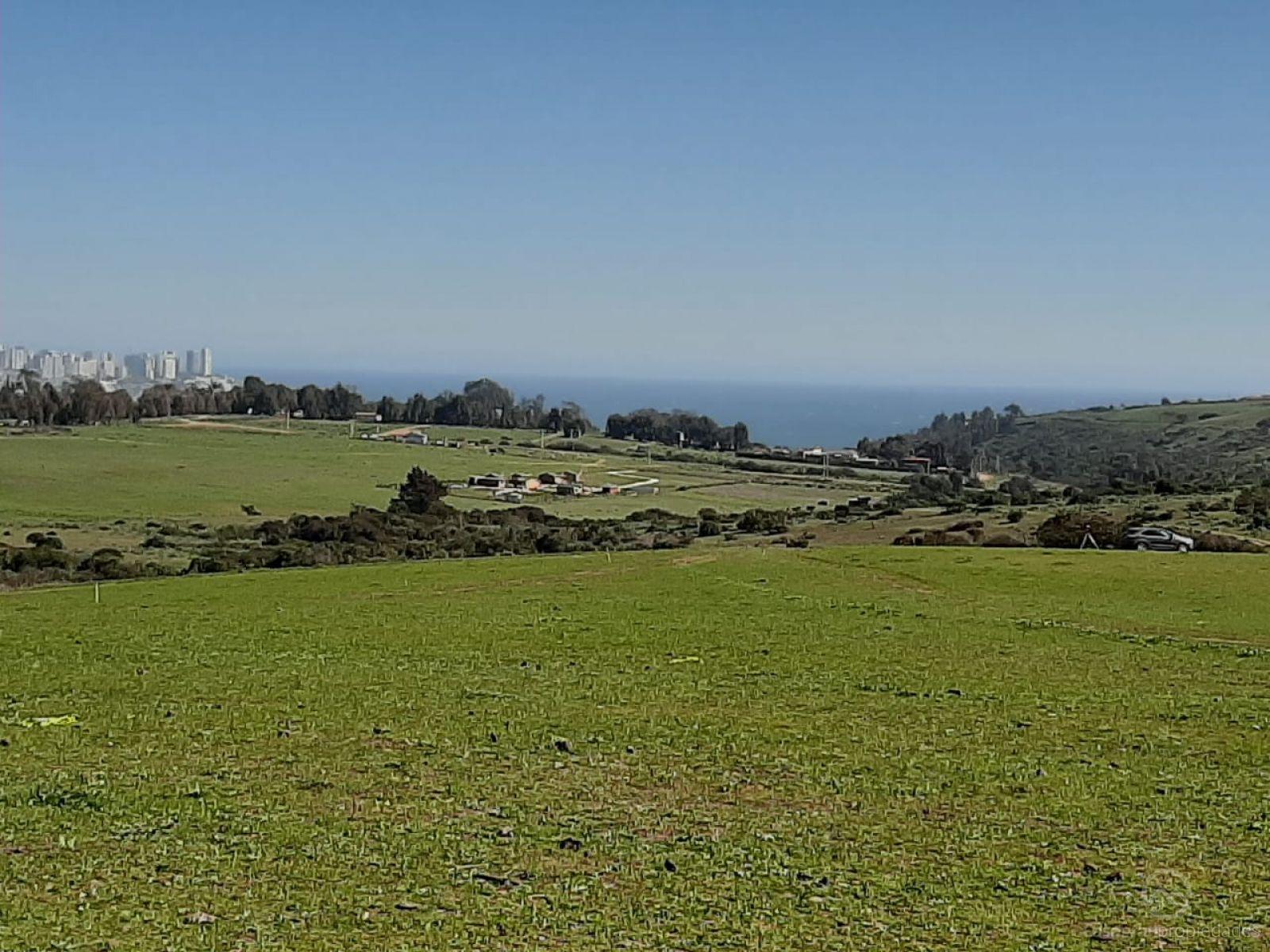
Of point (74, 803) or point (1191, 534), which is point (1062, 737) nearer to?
point (74, 803)

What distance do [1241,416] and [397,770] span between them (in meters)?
126

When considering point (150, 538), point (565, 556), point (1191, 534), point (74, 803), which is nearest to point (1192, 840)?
point (74, 803)

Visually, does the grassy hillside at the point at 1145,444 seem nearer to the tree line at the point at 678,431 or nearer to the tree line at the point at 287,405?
the tree line at the point at 678,431

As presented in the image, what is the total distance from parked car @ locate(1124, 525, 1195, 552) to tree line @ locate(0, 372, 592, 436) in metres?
99.3

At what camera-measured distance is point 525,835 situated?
905 centimetres

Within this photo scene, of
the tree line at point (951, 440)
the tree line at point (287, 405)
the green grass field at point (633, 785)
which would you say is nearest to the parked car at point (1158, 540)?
the green grass field at point (633, 785)

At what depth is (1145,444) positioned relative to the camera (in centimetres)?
12431

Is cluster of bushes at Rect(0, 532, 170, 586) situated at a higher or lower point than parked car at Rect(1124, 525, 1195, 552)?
lower

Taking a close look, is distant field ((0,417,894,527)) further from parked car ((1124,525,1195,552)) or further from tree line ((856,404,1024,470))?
parked car ((1124,525,1195,552))

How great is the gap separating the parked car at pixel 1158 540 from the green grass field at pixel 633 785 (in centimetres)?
1999

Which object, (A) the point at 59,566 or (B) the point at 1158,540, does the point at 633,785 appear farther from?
(A) the point at 59,566

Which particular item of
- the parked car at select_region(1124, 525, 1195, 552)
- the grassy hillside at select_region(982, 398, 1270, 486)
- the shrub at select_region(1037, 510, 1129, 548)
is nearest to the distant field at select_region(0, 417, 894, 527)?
the grassy hillside at select_region(982, 398, 1270, 486)

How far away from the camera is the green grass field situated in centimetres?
744

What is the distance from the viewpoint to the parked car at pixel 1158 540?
1663 inches
